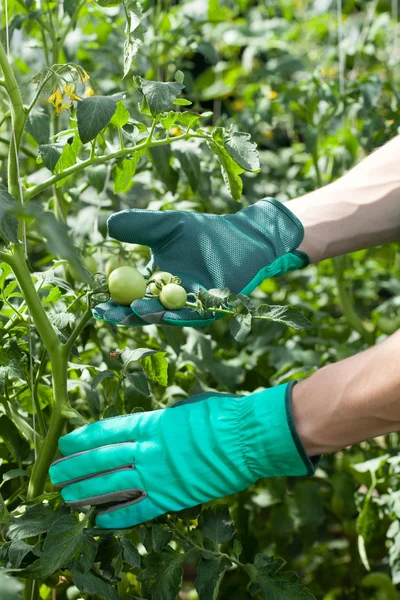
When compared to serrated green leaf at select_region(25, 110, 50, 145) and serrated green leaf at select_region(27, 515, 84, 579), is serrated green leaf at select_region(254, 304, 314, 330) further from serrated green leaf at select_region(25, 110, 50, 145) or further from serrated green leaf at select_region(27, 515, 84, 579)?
serrated green leaf at select_region(25, 110, 50, 145)

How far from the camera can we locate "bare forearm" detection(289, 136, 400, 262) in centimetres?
141

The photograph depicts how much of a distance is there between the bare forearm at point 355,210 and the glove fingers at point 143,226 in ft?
0.86

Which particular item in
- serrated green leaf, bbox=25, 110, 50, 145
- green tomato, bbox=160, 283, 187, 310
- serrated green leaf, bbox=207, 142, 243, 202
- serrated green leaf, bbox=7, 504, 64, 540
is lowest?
serrated green leaf, bbox=7, 504, 64, 540

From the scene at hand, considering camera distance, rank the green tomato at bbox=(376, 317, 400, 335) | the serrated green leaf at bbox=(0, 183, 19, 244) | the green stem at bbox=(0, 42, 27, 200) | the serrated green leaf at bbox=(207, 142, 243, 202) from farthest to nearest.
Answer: the green tomato at bbox=(376, 317, 400, 335) < the serrated green leaf at bbox=(207, 142, 243, 202) < the green stem at bbox=(0, 42, 27, 200) < the serrated green leaf at bbox=(0, 183, 19, 244)

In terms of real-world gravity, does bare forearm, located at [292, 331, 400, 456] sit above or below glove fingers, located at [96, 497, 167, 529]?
above

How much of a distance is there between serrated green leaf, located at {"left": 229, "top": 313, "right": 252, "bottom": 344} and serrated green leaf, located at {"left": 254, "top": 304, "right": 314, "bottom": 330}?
33 millimetres

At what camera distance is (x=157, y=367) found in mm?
1159

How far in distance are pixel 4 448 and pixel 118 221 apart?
48 centimetres

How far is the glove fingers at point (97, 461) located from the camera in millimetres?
1063

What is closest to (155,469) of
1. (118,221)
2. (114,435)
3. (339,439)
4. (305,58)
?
(114,435)

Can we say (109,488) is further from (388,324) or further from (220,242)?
(388,324)

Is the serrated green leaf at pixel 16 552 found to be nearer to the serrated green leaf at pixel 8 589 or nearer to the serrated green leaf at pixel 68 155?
the serrated green leaf at pixel 8 589

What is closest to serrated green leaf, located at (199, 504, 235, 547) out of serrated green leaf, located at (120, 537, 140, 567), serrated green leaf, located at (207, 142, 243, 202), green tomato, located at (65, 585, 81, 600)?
serrated green leaf, located at (120, 537, 140, 567)

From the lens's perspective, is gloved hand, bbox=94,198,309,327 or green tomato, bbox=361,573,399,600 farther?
green tomato, bbox=361,573,399,600
